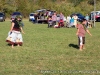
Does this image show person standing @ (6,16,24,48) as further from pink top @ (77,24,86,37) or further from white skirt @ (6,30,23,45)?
pink top @ (77,24,86,37)

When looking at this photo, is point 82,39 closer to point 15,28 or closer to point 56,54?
point 56,54


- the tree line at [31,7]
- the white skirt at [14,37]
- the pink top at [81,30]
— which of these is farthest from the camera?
the tree line at [31,7]

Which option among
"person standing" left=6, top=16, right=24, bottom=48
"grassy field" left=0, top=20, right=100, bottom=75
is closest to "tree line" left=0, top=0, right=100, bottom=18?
"person standing" left=6, top=16, right=24, bottom=48

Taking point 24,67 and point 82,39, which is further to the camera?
point 82,39

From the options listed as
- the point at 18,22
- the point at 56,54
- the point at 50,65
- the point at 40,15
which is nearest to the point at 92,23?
the point at 40,15

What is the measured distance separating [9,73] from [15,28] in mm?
6083

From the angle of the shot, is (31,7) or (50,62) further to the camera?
(31,7)

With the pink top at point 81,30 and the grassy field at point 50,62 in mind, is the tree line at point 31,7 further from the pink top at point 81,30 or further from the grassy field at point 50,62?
the grassy field at point 50,62

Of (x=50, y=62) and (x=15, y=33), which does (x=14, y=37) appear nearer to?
(x=15, y=33)

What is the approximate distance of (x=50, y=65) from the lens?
30.8 feet

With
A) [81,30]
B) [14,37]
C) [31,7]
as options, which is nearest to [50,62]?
[81,30]

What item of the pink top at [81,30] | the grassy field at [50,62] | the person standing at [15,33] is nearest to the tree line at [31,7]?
the person standing at [15,33]

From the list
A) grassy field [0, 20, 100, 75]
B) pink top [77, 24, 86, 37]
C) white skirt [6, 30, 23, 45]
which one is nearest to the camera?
grassy field [0, 20, 100, 75]

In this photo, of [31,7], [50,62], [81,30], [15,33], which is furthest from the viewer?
[31,7]
